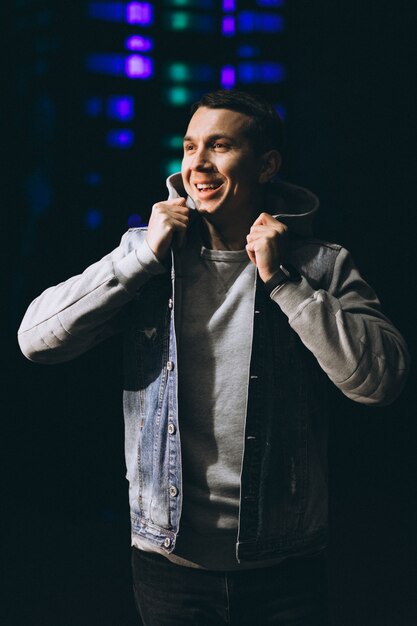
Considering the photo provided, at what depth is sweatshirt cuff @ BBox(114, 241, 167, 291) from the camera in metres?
1.57

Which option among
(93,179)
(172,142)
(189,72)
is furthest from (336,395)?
(189,72)

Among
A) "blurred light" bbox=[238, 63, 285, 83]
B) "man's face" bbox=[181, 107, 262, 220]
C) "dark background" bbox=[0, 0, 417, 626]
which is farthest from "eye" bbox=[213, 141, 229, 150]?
"blurred light" bbox=[238, 63, 285, 83]

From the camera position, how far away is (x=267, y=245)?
156 centimetres

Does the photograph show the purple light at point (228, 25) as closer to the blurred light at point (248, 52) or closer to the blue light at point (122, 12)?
the blurred light at point (248, 52)

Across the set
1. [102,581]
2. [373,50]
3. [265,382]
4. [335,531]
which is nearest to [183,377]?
[265,382]

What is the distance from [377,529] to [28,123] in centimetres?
294

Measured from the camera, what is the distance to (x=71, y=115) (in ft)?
15.2

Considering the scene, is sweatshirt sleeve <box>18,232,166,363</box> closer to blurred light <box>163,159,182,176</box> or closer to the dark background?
the dark background

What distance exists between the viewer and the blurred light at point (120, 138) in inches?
187

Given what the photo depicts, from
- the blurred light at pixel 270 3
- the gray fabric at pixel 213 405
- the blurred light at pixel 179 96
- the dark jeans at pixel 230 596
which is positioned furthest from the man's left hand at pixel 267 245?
the blurred light at pixel 270 3

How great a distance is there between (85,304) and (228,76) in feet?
12.1

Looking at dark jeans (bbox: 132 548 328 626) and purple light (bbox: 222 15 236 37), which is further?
purple light (bbox: 222 15 236 37)

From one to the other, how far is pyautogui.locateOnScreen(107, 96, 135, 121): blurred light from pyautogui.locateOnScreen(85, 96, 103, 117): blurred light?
0.17ft

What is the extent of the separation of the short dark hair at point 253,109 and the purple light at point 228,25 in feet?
11.4
